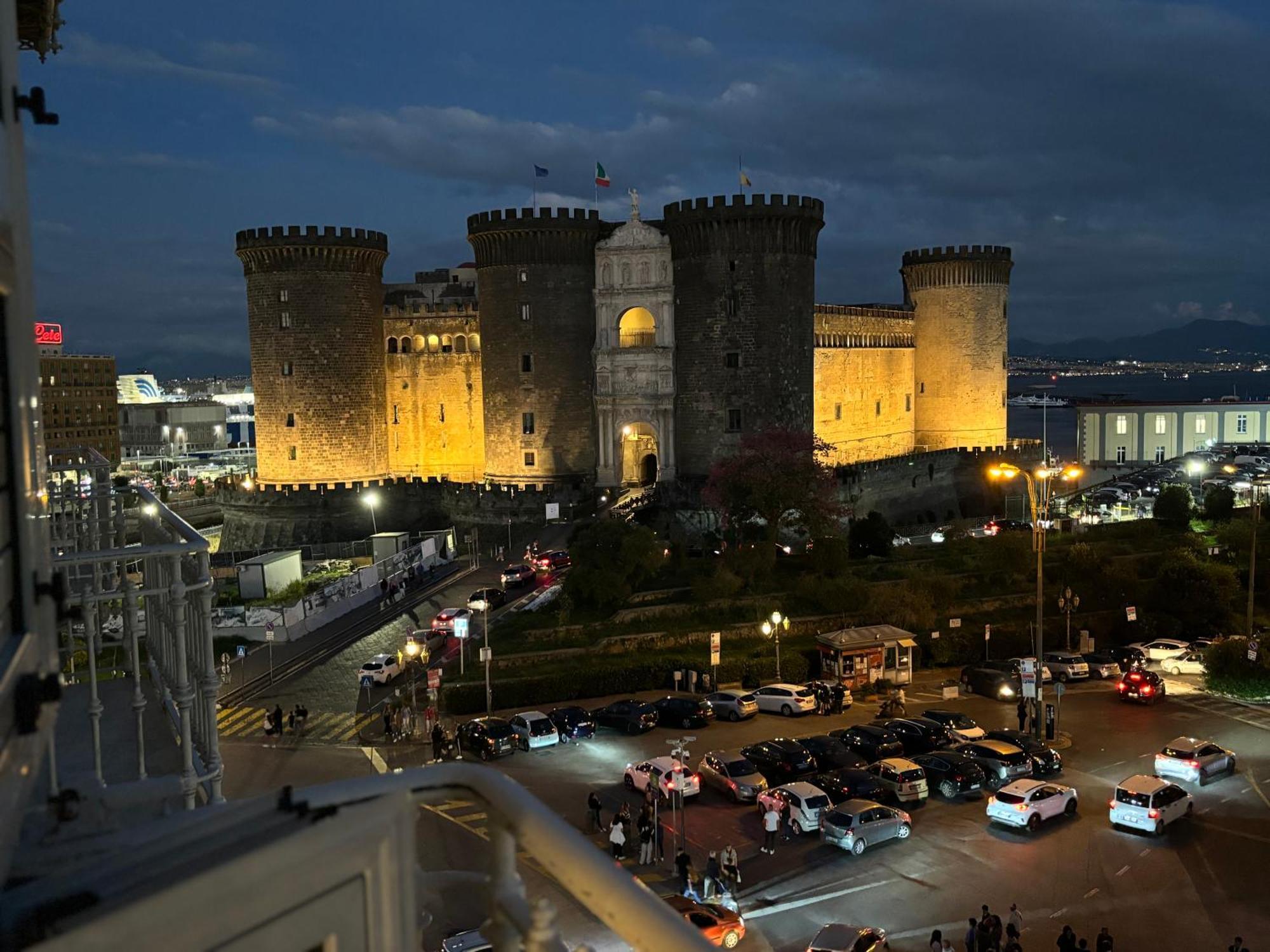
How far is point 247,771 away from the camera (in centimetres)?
2450

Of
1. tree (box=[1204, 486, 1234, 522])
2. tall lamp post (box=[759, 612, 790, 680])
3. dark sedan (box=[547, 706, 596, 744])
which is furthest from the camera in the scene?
tree (box=[1204, 486, 1234, 522])

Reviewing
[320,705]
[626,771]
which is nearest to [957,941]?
[626,771]

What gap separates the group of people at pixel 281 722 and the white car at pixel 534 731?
5158 mm

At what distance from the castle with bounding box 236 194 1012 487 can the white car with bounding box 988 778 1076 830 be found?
88.3 ft

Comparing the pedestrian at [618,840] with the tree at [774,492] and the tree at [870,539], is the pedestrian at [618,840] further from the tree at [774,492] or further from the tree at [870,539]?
the tree at [870,539]

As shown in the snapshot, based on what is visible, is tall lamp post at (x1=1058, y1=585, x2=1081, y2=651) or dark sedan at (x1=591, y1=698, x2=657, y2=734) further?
tall lamp post at (x1=1058, y1=585, x2=1081, y2=651)

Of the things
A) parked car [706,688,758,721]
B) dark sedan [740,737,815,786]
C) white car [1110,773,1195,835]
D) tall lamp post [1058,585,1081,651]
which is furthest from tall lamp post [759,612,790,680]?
white car [1110,773,1195,835]

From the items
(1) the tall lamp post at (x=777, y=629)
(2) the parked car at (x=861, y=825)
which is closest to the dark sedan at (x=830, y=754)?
(2) the parked car at (x=861, y=825)

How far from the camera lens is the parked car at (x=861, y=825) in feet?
68.0

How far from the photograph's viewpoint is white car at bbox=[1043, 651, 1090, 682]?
33156 millimetres

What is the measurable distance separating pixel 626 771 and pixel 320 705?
32.4 feet

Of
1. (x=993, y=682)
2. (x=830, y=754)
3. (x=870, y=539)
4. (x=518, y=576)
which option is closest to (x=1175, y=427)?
(x=870, y=539)

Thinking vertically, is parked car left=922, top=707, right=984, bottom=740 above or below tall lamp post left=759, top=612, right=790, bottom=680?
below

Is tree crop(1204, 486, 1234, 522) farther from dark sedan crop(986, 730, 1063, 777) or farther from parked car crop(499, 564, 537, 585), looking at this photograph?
parked car crop(499, 564, 537, 585)
